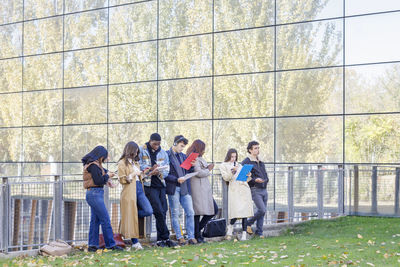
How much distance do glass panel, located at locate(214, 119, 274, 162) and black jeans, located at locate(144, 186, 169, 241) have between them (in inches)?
375

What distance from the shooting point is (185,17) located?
74.3 ft

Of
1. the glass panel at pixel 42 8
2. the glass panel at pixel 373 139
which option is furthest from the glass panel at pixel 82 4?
the glass panel at pixel 373 139

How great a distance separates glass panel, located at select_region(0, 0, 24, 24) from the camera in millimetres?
27281

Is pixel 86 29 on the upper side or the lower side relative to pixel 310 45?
upper

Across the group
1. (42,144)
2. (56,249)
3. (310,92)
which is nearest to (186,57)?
(310,92)

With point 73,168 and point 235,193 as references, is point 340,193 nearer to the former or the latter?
point 235,193

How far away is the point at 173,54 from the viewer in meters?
22.9

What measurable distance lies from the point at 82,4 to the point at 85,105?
390cm

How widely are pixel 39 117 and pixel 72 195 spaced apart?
13992 mm

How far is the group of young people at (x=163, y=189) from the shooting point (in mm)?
10750

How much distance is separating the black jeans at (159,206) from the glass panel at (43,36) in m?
15.7

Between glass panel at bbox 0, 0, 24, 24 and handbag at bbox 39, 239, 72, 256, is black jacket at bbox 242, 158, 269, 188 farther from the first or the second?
glass panel at bbox 0, 0, 24, 24

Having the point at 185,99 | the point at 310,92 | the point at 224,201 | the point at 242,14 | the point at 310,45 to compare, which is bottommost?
the point at 224,201

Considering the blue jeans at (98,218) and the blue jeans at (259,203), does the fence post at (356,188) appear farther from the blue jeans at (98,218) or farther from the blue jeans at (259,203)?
the blue jeans at (98,218)
